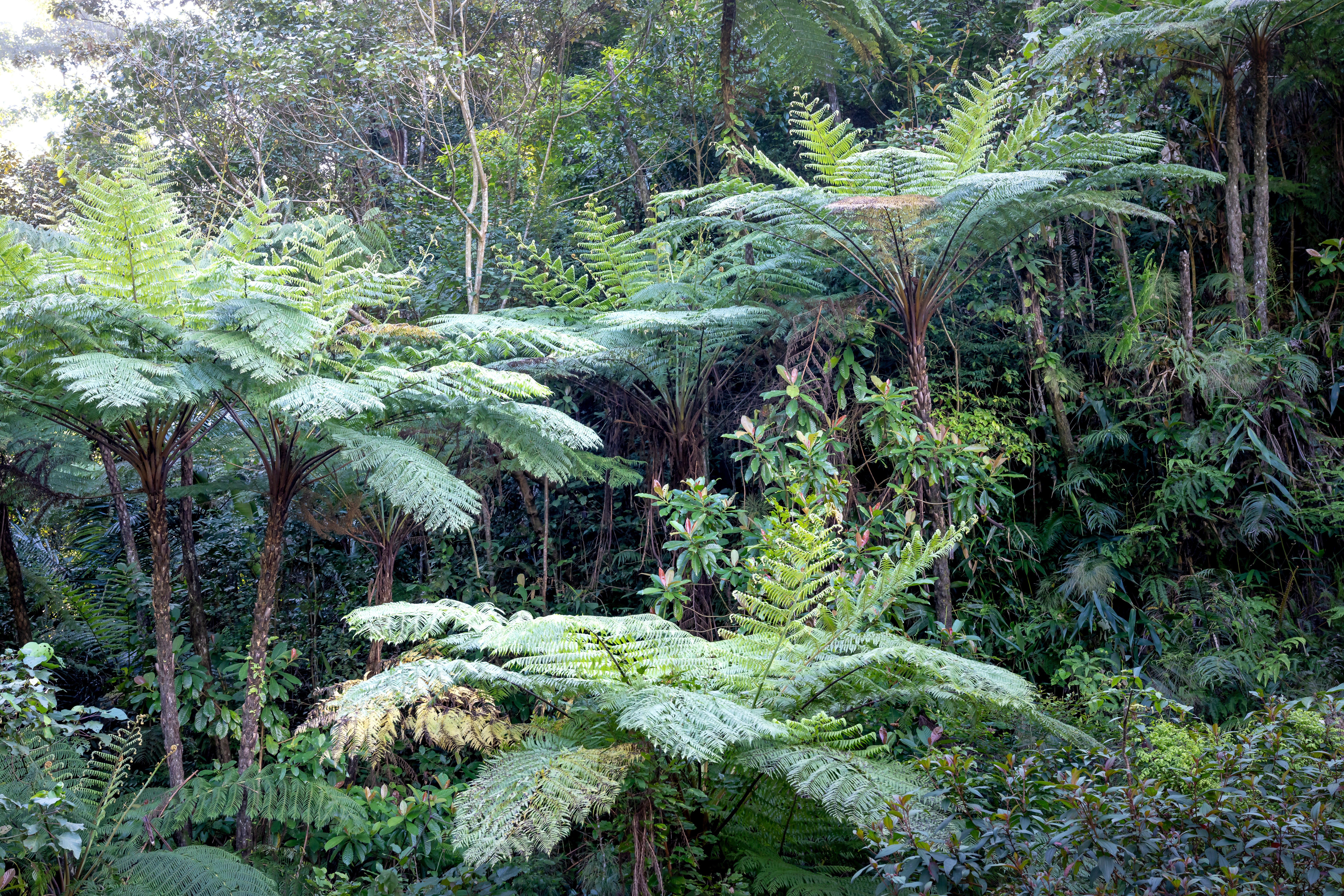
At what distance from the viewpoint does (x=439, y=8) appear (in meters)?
6.10

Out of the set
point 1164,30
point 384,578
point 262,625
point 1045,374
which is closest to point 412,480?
point 262,625

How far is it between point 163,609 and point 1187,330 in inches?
193

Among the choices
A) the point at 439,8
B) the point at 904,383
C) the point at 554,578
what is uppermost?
the point at 439,8

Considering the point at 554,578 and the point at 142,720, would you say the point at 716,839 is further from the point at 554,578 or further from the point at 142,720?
the point at 554,578

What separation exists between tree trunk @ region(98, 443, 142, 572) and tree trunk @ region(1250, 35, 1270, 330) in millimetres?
5577

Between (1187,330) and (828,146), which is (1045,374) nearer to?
(1187,330)

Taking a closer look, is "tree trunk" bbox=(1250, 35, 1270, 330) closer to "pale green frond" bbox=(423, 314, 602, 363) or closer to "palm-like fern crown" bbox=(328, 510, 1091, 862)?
"palm-like fern crown" bbox=(328, 510, 1091, 862)

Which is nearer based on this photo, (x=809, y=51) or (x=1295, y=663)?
(x=1295, y=663)

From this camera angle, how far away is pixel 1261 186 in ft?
13.3

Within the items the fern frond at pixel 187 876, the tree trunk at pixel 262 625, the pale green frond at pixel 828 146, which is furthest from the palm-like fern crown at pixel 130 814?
the pale green frond at pixel 828 146

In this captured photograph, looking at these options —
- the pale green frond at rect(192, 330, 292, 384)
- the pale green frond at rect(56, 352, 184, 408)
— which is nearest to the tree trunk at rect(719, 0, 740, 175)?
the pale green frond at rect(192, 330, 292, 384)

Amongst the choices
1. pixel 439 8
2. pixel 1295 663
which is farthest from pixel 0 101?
pixel 1295 663

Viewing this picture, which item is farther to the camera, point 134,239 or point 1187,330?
point 1187,330

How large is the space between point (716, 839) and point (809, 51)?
427 centimetres
